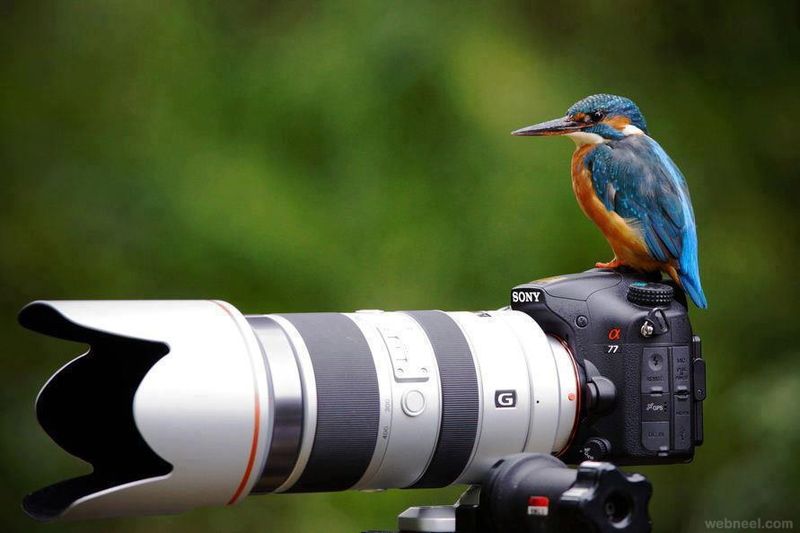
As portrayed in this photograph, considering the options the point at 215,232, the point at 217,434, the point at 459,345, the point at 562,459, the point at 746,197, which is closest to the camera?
the point at 217,434

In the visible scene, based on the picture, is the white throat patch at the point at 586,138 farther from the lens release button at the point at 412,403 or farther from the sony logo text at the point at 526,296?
the lens release button at the point at 412,403

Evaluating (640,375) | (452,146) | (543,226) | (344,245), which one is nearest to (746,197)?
(543,226)

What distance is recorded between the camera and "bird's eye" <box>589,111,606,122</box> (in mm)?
1806

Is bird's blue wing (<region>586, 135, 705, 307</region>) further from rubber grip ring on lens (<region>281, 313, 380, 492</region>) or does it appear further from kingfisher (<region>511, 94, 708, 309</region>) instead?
rubber grip ring on lens (<region>281, 313, 380, 492</region>)

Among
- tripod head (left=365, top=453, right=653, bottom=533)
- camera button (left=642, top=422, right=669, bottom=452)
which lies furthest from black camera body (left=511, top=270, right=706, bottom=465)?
tripod head (left=365, top=453, right=653, bottom=533)

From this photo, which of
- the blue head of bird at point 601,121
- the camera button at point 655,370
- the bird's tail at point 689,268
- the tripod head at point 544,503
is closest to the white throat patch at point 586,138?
the blue head of bird at point 601,121

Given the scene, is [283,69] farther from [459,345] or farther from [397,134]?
[459,345]

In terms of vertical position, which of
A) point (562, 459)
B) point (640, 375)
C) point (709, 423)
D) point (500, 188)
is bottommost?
point (709, 423)

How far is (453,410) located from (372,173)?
1883mm

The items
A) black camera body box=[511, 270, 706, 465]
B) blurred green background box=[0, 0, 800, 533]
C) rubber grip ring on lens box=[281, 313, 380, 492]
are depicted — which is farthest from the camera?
blurred green background box=[0, 0, 800, 533]

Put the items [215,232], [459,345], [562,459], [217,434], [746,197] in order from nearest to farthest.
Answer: [217,434] < [459,345] < [562,459] < [215,232] < [746,197]

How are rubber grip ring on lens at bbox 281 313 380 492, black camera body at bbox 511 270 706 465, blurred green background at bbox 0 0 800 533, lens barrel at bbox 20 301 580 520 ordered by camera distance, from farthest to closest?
1. blurred green background at bbox 0 0 800 533
2. black camera body at bbox 511 270 706 465
3. rubber grip ring on lens at bbox 281 313 380 492
4. lens barrel at bbox 20 301 580 520

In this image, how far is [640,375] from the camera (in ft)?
5.53

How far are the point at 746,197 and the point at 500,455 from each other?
2050mm
